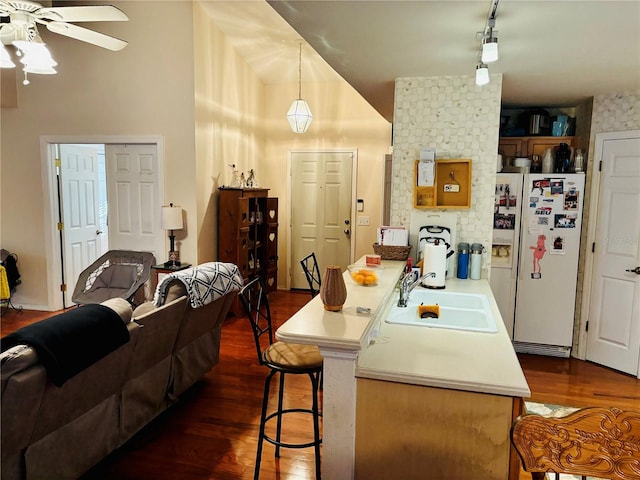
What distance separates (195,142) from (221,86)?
901 mm

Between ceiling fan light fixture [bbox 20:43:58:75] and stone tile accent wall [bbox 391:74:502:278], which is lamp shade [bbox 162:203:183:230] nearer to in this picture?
ceiling fan light fixture [bbox 20:43:58:75]

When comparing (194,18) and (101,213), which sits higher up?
(194,18)

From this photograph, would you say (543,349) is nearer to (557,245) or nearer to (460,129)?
(557,245)

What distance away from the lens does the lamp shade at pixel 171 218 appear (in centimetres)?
465

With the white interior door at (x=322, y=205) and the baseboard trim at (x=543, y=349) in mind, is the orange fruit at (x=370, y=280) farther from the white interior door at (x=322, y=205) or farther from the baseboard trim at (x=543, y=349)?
the white interior door at (x=322, y=205)

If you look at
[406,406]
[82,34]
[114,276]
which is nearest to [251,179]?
[114,276]

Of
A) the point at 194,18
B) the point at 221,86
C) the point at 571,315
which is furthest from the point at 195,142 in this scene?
the point at 571,315

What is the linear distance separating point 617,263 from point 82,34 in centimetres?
475

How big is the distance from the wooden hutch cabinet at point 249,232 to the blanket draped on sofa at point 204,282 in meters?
1.96

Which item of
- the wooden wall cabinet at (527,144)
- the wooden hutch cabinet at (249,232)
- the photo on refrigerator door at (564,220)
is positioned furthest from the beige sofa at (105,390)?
the wooden wall cabinet at (527,144)

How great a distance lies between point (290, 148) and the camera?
254 inches

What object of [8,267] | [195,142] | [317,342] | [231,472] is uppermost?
[195,142]

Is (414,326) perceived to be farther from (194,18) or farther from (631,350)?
(194,18)

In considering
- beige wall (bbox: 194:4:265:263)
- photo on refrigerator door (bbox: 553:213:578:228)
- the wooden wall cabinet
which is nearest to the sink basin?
photo on refrigerator door (bbox: 553:213:578:228)
